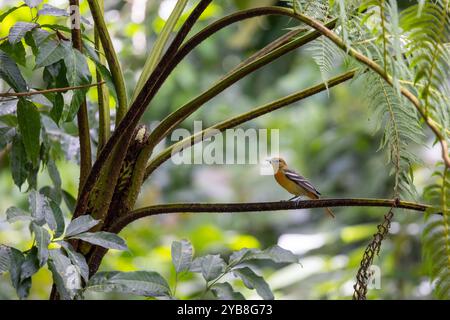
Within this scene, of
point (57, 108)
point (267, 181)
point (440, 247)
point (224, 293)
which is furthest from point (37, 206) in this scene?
point (267, 181)

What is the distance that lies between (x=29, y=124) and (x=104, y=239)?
0.28 m

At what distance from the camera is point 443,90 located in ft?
3.77

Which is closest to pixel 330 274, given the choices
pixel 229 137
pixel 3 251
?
pixel 229 137

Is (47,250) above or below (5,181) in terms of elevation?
below

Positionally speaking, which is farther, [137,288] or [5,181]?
[5,181]

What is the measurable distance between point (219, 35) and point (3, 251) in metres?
4.18

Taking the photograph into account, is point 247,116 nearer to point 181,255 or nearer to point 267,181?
point 181,255

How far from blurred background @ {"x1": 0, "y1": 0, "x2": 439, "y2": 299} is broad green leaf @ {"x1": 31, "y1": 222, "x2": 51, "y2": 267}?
1.14 metres

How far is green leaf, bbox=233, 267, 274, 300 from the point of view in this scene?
48.0 inches

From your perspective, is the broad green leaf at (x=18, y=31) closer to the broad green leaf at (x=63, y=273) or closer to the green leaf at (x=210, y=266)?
the broad green leaf at (x=63, y=273)

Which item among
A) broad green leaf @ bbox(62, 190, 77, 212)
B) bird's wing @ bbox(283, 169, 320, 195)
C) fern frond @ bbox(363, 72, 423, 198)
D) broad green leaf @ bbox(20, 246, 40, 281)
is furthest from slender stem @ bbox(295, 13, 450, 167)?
bird's wing @ bbox(283, 169, 320, 195)

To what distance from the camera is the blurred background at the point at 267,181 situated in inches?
116

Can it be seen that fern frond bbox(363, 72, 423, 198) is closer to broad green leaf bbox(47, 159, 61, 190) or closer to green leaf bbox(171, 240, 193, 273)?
green leaf bbox(171, 240, 193, 273)

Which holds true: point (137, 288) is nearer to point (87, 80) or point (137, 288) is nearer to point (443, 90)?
point (87, 80)
